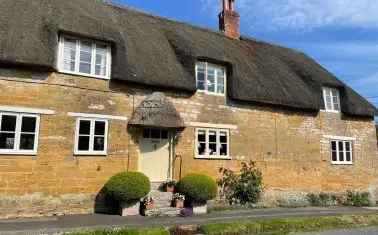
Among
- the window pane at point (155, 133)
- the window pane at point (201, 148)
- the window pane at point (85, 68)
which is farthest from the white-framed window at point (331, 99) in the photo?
the window pane at point (85, 68)

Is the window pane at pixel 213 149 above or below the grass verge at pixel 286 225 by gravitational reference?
above

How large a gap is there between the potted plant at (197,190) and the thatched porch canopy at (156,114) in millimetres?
2203

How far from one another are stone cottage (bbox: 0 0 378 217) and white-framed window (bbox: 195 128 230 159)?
0.16 ft

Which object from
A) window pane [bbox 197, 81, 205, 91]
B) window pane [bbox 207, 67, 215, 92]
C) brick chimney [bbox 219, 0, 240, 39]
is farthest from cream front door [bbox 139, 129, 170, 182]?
brick chimney [bbox 219, 0, 240, 39]

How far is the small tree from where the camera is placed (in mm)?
17078

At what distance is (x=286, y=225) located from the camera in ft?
39.8

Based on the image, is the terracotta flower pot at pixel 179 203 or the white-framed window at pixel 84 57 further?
the terracotta flower pot at pixel 179 203

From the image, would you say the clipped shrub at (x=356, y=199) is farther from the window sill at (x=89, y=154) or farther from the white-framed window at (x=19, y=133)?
the white-framed window at (x=19, y=133)

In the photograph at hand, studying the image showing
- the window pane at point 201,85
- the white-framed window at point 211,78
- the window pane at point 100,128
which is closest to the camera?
the window pane at point 100,128

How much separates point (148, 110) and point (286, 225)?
653 cm

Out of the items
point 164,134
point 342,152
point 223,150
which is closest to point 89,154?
point 164,134

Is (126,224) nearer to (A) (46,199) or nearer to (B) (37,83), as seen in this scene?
(A) (46,199)

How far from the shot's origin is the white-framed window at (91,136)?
45.3 ft

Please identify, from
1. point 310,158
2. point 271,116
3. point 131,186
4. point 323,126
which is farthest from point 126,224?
point 323,126
